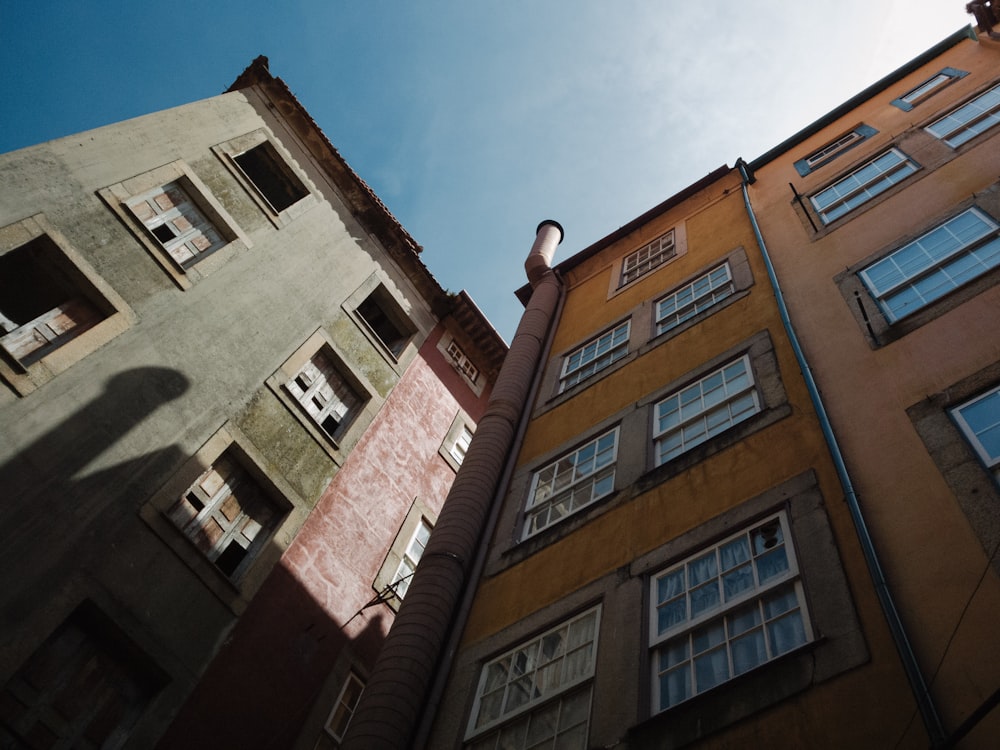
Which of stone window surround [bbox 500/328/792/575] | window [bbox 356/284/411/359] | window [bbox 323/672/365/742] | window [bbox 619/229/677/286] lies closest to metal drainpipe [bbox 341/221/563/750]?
stone window surround [bbox 500/328/792/575]

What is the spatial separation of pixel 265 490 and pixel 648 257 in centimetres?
1033

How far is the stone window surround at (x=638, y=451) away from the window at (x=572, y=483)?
0.43 feet

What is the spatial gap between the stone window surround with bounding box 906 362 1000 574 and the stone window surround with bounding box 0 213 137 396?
38.0ft

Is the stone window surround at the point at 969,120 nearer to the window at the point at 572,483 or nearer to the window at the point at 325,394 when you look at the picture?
the window at the point at 572,483

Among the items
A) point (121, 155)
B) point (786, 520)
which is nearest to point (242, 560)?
point (121, 155)

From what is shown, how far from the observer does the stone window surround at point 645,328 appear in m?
12.8

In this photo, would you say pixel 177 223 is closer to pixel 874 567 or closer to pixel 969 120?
pixel 874 567

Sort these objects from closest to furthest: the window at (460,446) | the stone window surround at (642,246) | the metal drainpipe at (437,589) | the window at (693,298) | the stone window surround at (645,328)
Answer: the metal drainpipe at (437,589), the stone window surround at (645,328), the window at (693,298), the stone window surround at (642,246), the window at (460,446)

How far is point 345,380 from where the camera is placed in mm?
17000

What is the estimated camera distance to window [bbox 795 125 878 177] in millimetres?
16078

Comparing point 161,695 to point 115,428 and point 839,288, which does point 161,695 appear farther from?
point 839,288

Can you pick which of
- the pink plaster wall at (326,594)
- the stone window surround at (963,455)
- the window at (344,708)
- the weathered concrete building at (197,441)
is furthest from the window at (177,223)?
the stone window surround at (963,455)

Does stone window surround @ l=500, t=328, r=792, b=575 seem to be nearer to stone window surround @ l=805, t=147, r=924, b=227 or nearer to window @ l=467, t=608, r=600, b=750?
window @ l=467, t=608, r=600, b=750

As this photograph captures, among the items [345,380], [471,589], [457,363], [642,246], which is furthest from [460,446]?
[471,589]
